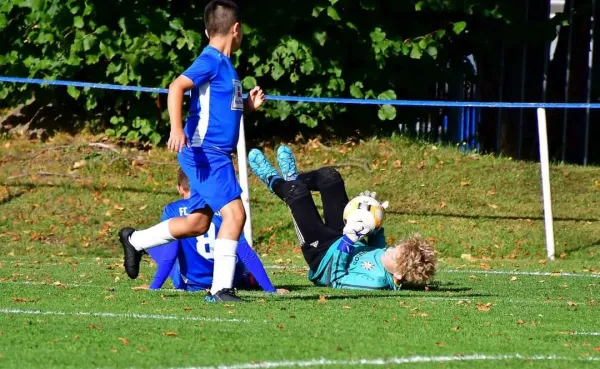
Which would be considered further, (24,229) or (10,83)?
(10,83)

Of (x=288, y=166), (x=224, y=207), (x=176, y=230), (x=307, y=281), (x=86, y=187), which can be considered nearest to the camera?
(x=224, y=207)

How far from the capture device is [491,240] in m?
13.7

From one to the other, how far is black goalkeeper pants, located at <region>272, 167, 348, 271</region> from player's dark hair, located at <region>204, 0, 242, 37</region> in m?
2.12

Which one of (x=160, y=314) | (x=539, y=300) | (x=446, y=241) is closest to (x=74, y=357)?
(x=160, y=314)

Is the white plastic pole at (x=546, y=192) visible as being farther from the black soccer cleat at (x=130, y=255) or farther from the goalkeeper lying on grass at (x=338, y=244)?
the black soccer cleat at (x=130, y=255)

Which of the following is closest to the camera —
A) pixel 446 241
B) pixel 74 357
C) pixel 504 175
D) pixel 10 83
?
pixel 74 357

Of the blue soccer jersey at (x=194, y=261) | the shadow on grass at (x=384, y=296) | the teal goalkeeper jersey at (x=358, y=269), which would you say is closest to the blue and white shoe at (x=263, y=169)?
the teal goalkeeper jersey at (x=358, y=269)

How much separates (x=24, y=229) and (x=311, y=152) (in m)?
3.95

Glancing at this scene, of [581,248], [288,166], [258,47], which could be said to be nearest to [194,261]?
[288,166]

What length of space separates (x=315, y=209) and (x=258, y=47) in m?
6.23

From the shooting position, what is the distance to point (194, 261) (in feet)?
29.0

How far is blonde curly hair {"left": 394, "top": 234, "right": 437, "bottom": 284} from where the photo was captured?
8695 mm

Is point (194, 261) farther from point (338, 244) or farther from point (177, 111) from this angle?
point (177, 111)

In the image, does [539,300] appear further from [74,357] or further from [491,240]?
[491,240]
